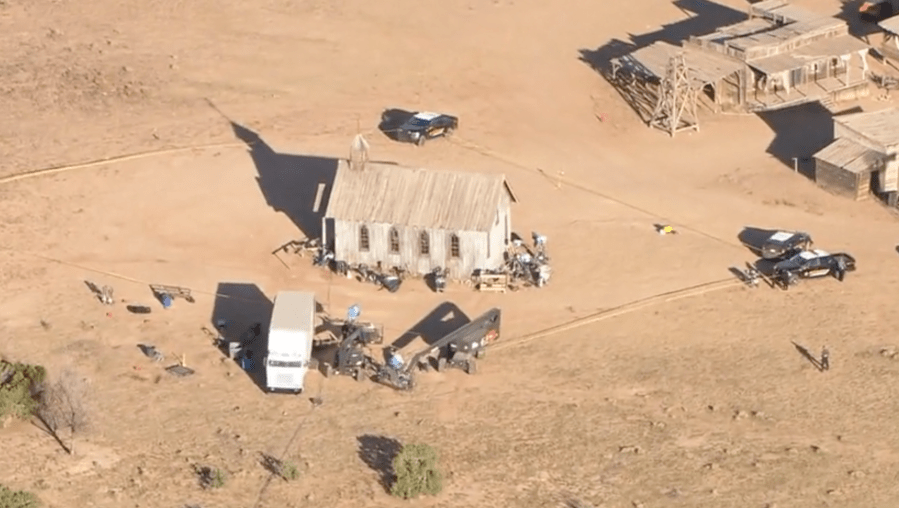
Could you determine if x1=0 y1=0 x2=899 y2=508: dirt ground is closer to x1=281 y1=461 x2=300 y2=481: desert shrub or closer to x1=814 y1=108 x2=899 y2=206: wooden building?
x1=281 y1=461 x2=300 y2=481: desert shrub

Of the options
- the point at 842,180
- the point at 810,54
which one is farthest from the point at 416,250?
the point at 810,54

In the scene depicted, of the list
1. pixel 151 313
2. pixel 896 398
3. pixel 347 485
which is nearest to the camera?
pixel 347 485

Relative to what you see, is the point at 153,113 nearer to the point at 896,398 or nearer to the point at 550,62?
the point at 550,62

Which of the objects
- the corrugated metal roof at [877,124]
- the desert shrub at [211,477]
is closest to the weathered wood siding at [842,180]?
the corrugated metal roof at [877,124]

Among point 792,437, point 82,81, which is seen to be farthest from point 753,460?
point 82,81

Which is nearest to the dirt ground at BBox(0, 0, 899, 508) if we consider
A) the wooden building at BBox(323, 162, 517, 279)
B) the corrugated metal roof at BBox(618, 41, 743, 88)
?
the wooden building at BBox(323, 162, 517, 279)

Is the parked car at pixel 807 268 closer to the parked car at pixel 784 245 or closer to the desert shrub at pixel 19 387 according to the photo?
the parked car at pixel 784 245

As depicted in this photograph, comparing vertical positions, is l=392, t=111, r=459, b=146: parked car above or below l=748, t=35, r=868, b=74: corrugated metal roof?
below
